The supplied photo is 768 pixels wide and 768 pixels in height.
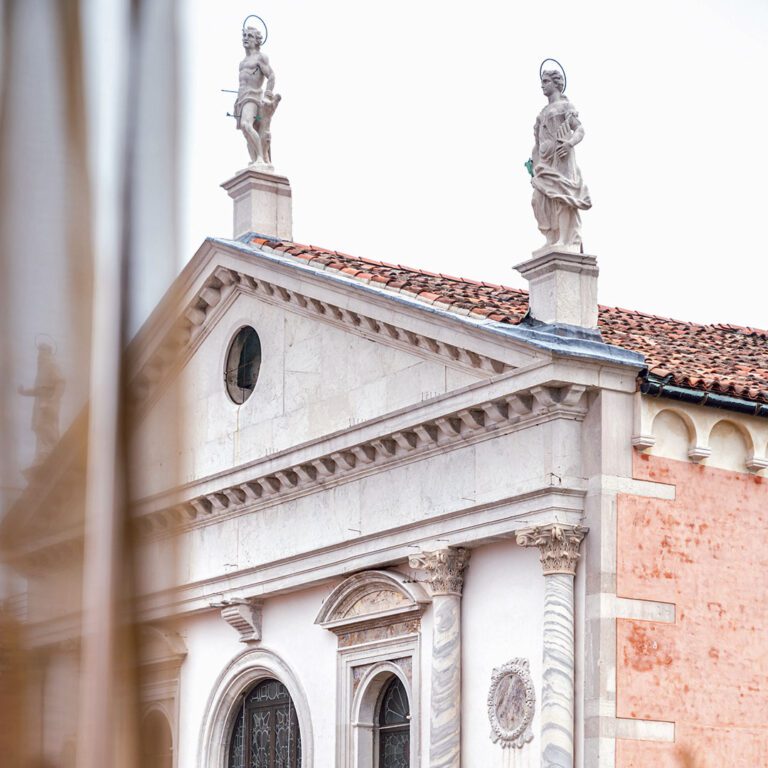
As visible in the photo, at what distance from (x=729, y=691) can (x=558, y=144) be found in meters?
4.75

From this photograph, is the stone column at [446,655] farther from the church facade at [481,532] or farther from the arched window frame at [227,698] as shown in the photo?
the arched window frame at [227,698]

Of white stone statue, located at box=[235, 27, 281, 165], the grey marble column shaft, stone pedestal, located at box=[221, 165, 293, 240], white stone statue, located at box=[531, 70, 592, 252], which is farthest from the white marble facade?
white stone statue, located at box=[235, 27, 281, 165]

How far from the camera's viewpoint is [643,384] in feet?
43.9

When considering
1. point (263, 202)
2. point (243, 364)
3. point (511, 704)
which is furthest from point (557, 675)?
point (263, 202)

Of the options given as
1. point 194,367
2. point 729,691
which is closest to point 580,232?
point 729,691

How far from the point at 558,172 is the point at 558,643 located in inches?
157

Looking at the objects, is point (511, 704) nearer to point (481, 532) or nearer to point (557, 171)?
point (481, 532)

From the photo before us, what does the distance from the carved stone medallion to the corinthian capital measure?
0.86 meters

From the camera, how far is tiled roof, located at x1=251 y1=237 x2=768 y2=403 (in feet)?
45.2

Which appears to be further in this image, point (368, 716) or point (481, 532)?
point (368, 716)

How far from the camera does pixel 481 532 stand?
46.5 feet

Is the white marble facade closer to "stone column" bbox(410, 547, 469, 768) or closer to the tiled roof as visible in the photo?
"stone column" bbox(410, 547, 469, 768)

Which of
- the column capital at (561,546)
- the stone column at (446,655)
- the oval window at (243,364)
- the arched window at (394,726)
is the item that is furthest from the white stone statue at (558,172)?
the oval window at (243,364)

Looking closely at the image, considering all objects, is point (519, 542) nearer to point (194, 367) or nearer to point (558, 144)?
point (558, 144)
